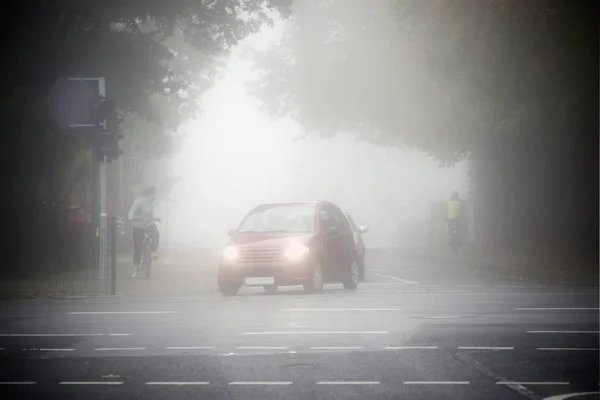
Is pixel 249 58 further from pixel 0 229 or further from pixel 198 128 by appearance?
pixel 198 128

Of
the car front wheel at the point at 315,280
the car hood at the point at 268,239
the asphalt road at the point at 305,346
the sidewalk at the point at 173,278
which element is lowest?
the sidewalk at the point at 173,278

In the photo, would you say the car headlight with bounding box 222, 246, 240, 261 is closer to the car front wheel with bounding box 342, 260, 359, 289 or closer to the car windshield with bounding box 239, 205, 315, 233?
the car windshield with bounding box 239, 205, 315, 233

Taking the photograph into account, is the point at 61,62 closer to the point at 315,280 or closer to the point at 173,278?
the point at 173,278

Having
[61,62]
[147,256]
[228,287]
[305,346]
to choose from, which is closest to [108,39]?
[61,62]

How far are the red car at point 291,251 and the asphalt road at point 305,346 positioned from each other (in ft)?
1.55

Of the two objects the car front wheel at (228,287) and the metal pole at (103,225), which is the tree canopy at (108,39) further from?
the car front wheel at (228,287)

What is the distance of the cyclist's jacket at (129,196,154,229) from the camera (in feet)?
102

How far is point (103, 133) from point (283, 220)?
375 cm

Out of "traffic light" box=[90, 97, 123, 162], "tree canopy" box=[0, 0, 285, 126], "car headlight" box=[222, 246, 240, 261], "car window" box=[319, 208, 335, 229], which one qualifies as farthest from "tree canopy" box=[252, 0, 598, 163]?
"car headlight" box=[222, 246, 240, 261]

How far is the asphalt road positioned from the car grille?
801 millimetres

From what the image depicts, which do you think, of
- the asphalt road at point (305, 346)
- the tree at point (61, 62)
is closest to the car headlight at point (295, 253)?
the asphalt road at point (305, 346)

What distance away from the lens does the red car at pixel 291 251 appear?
25.0 metres

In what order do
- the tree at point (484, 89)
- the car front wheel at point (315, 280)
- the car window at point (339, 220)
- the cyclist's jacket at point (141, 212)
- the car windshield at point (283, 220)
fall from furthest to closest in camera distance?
1. the tree at point (484, 89)
2. the cyclist's jacket at point (141, 212)
3. the car window at point (339, 220)
4. the car windshield at point (283, 220)
5. the car front wheel at point (315, 280)

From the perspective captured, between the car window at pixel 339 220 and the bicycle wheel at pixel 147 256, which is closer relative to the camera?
the car window at pixel 339 220
